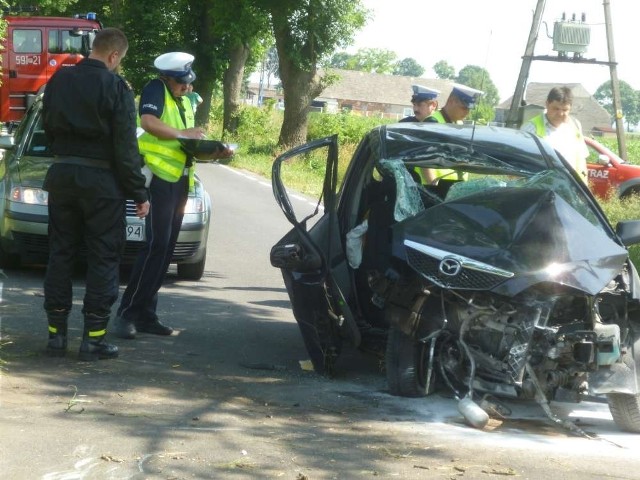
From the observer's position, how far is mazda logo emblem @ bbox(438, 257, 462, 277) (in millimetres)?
5941

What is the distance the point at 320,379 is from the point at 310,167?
23031 mm

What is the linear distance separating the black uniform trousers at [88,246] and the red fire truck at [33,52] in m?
24.0

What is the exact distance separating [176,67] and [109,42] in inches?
39.9

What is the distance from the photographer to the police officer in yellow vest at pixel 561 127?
8836mm

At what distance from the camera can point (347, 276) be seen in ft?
23.9

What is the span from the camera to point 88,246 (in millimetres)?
6992

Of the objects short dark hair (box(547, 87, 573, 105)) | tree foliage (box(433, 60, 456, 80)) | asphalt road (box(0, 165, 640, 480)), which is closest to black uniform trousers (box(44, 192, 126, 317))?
asphalt road (box(0, 165, 640, 480))

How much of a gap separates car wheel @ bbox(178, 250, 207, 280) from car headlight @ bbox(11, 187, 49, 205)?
62.5 inches

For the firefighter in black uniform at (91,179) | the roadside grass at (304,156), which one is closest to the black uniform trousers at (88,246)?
the firefighter in black uniform at (91,179)

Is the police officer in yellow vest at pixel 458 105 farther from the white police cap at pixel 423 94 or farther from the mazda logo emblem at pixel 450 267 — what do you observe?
the mazda logo emblem at pixel 450 267

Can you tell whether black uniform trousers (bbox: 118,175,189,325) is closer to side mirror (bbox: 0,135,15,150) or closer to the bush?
side mirror (bbox: 0,135,15,150)

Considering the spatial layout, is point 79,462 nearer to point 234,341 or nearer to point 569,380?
point 569,380

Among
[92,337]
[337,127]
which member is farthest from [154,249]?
[337,127]

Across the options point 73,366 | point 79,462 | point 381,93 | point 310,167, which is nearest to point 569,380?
point 79,462
